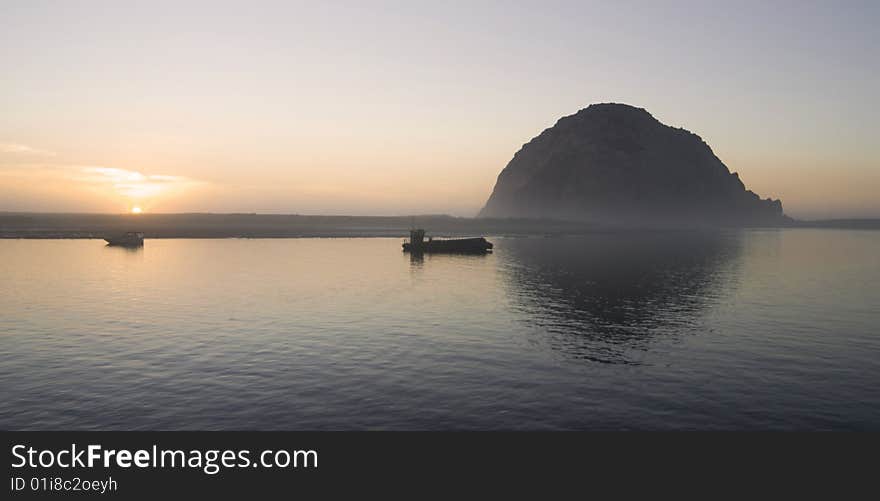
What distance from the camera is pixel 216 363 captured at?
31078 mm

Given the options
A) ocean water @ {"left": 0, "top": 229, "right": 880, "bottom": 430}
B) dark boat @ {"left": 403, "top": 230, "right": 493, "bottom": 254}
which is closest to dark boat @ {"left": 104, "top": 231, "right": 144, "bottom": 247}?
dark boat @ {"left": 403, "top": 230, "right": 493, "bottom": 254}

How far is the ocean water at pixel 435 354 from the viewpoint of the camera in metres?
23.1

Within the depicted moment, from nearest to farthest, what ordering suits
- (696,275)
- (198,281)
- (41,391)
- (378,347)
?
(41,391) < (378,347) < (198,281) < (696,275)

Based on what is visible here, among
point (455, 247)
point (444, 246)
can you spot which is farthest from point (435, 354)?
point (444, 246)

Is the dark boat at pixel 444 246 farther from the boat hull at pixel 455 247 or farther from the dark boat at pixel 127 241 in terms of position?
the dark boat at pixel 127 241

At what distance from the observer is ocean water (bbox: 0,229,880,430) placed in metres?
23.1

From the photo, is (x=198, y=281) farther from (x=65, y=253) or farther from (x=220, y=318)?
(x=65, y=253)

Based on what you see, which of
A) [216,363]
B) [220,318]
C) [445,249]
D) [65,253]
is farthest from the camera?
[445,249]

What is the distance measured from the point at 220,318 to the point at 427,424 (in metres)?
29.9

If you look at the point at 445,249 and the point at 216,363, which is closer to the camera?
the point at 216,363

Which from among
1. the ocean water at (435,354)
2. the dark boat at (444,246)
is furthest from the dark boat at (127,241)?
the ocean water at (435,354)

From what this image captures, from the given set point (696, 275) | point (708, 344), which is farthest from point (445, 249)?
point (708, 344)

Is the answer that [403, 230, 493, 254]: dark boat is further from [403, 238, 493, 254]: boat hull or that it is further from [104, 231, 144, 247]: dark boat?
[104, 231, 144, 247]: dark boat

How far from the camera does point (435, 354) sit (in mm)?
33656
